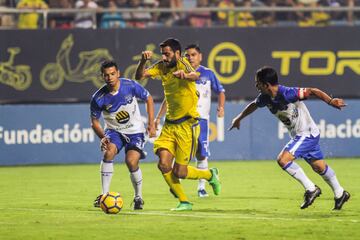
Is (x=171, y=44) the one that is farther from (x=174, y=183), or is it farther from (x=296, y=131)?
(x=296, y=131)

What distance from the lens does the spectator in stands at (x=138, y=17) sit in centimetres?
2341

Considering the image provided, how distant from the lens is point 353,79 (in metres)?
23.8

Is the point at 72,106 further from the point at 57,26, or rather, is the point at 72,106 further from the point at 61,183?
the point at 61,183

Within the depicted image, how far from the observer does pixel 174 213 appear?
42.1 feet

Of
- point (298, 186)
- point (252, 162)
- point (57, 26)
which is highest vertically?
point (57, 26)

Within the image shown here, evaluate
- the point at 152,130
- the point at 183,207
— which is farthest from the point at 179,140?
the point at 183,207

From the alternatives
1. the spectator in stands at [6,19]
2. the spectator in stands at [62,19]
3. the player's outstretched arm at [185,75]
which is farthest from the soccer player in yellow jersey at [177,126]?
the spectator in stands at [62,19]

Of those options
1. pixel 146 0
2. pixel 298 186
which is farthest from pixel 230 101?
pixel 298 186

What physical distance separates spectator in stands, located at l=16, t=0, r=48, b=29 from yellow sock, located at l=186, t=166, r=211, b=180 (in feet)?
32.6

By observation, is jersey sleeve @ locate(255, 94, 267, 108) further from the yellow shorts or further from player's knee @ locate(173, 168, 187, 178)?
player's knee @ locate(173, 168, 187, 178)

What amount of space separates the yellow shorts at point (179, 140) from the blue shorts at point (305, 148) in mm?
1247

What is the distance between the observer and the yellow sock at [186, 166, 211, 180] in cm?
1335

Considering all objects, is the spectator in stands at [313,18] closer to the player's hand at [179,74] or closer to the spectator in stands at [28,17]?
the spectator in stands at [28,17]

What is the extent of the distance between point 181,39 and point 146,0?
1573 mm
